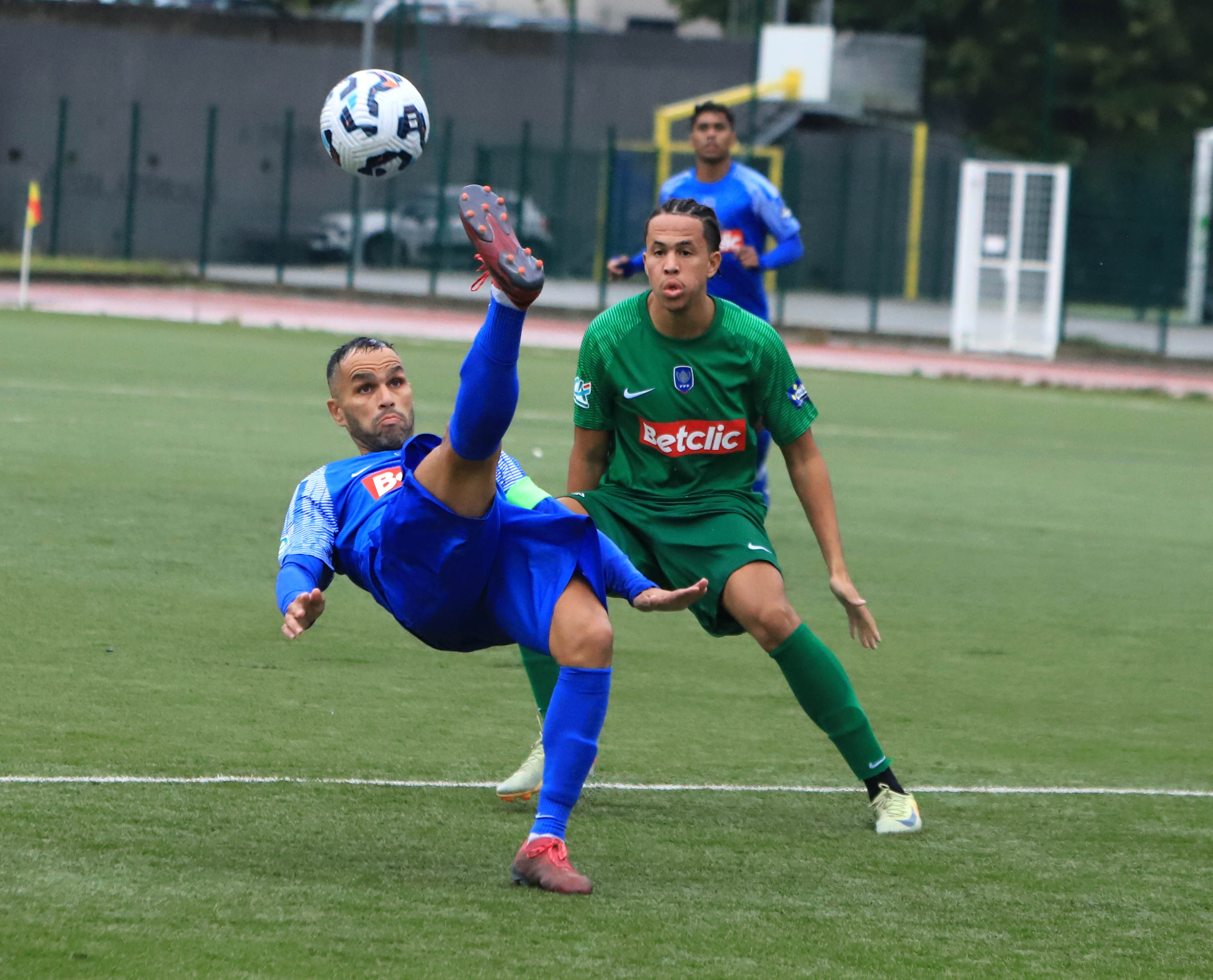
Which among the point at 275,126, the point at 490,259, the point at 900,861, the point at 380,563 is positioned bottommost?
the point at 900,861

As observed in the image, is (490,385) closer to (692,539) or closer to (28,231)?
(692,539)

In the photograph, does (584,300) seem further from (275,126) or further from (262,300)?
(275,126)

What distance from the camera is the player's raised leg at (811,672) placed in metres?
5.02

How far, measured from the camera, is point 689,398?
5312 mm

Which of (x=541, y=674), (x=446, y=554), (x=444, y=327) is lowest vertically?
(x=541, y=674)

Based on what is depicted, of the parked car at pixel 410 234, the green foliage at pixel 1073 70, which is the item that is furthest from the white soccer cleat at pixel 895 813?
the green foliage at pixel 1073 70

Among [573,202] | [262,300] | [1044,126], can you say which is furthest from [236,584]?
[1044,126]

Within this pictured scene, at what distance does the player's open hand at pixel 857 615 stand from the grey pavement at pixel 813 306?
852 inches

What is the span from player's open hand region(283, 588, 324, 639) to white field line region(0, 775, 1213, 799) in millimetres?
1105

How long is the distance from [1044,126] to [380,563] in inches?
1111

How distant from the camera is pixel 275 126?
3262cm

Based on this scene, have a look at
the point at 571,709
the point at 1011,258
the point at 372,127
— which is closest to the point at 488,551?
the point at 571,709

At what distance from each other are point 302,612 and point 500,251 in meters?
0.89

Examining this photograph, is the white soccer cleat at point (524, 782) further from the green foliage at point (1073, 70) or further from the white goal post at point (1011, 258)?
the green foliage at point (1073, 70)
